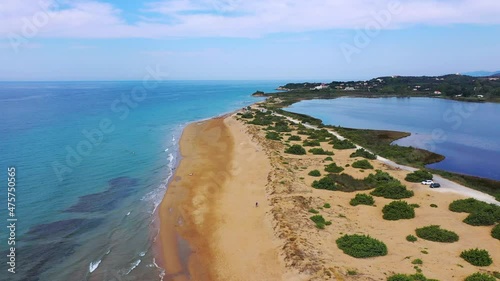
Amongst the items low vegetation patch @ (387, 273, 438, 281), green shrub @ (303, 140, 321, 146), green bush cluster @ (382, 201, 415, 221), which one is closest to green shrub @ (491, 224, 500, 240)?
green bush cluster @ (382, 201, 415, 221)

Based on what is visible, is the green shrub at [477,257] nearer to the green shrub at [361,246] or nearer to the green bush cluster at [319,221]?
the green shrub at [361,246]

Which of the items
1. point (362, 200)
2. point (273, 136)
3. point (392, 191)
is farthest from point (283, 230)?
point (273, 136)

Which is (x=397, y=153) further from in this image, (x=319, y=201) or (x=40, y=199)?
(x=40, y=199)

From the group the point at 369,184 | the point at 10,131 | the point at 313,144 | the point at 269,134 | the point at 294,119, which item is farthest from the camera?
the point at 294,119

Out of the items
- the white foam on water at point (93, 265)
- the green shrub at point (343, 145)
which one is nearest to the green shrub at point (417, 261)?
the white foam on water at point (93, 265)

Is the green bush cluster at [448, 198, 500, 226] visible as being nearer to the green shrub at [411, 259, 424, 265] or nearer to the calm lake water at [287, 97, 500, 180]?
the green shrub at [411, 259, 424, 265]

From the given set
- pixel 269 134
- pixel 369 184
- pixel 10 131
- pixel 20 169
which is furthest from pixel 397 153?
pixel 10 131
